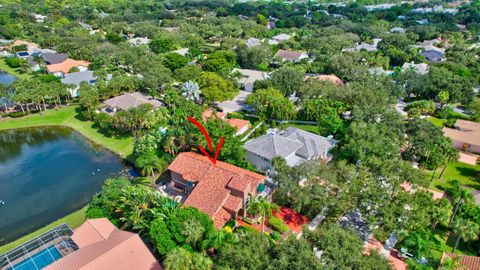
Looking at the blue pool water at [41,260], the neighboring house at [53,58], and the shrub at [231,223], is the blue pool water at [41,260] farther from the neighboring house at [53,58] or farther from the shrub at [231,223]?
the neighboring house at [53,58]

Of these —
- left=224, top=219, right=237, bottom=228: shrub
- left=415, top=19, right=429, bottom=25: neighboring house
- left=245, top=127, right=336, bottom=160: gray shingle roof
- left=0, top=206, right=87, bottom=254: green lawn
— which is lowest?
left=0, top=206, right=87, bottom=254: green lawn

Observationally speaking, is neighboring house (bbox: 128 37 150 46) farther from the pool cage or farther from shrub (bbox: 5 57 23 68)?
the pool cage

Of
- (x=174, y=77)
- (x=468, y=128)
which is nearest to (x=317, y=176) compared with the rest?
(x=468, y=128)

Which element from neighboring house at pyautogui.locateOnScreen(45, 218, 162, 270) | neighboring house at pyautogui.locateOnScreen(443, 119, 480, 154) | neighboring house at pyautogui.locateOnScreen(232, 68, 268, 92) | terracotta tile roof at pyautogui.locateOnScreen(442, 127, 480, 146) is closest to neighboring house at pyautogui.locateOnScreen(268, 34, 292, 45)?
neighboring house at pyautogui.locateOnScreen(232, 68, 268, 92)

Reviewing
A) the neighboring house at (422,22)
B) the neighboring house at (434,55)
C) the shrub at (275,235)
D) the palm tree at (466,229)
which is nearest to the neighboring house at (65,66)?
the shrub at (275,235)

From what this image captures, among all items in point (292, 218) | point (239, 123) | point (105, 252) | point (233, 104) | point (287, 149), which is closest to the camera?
point (105, 252)

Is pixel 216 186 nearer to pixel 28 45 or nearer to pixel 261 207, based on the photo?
pixel 261 207

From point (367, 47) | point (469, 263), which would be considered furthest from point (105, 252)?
point (367, 47)
